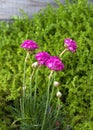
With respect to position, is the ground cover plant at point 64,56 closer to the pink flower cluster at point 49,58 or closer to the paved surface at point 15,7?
the paved surface at point 15,7

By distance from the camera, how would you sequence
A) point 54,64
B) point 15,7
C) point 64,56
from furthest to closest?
point 15,7 < point 64,56 < point 54,64

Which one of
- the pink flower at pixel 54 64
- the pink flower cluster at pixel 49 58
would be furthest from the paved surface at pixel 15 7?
the pink flower at pixel 54 64

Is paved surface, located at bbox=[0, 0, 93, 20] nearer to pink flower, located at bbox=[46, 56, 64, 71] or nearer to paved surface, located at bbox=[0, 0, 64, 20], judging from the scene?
paved surface, located at bbox=[0, 0, 64, 20]

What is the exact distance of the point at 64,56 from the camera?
3.30 metres

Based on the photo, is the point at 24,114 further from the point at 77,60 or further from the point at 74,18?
the point at 74,18

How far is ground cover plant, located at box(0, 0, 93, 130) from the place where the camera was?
3.07 m

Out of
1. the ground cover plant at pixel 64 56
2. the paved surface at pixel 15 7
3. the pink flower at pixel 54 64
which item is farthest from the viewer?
the paved surface at pixel 15 7

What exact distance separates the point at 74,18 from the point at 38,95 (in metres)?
0.87

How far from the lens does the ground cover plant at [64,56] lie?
3068 millimetres

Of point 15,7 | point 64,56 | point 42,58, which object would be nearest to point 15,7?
point 15,7

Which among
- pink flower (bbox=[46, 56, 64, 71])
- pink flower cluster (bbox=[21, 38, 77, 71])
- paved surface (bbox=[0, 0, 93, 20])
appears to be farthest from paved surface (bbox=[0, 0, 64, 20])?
pink flower (bbox=[46, 56, 64, 71])

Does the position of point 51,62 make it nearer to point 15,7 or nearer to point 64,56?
point 64,56

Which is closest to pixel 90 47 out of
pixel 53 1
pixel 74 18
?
pixel 74 18

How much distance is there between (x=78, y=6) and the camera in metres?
3.74
